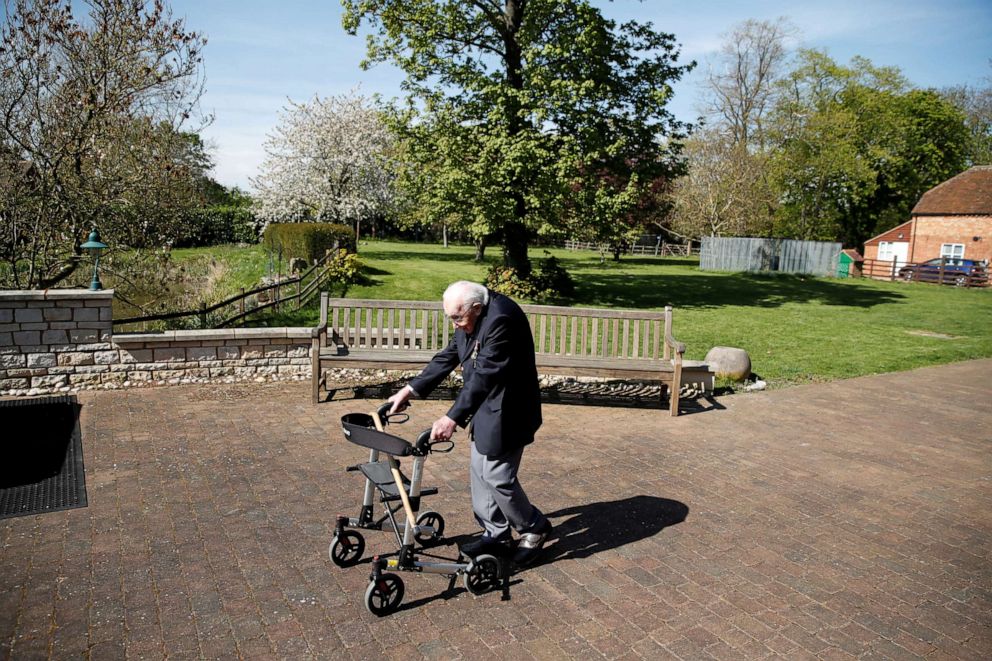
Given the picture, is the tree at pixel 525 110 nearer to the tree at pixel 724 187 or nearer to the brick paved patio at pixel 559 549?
the brick paved patio at pixel 559 549

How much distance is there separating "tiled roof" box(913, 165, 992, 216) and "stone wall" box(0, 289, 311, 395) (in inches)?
1609

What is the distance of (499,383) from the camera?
3918 mm

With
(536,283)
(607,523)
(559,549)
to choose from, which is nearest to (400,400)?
(559,549)

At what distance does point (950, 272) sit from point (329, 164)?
29.5m

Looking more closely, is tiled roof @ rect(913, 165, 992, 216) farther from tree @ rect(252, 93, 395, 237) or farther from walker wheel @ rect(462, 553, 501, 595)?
walker wheel @ rect(462, 553, 501, 595)

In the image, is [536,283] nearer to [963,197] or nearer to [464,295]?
[464,295]

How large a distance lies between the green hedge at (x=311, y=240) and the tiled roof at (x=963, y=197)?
34733 millimetres

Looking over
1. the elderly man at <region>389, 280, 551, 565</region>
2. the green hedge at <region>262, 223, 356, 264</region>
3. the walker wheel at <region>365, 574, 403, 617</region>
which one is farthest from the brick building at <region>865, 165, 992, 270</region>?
the walker wheel at <region>365, 574, 403, 617</region>

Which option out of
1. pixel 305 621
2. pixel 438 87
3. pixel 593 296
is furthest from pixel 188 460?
pixel 593 296

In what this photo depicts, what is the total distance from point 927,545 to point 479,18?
52.2ft

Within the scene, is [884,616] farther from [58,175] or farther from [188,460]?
[58,175]

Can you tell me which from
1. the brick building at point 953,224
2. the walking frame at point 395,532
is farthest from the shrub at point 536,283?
the brick building at point 953,224

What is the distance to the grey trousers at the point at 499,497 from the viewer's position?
4.05 metres

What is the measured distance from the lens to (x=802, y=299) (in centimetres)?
2194
